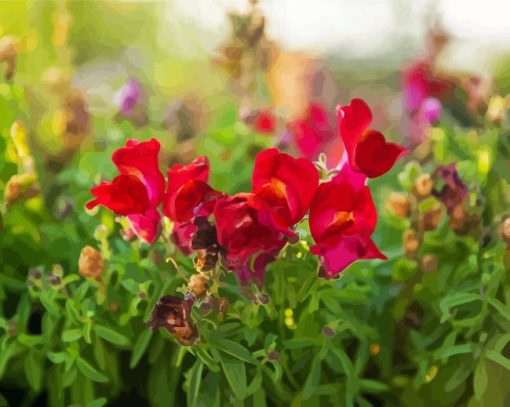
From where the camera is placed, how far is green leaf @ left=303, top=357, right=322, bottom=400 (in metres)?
0.95

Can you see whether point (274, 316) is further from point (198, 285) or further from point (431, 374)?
point (431, 374)

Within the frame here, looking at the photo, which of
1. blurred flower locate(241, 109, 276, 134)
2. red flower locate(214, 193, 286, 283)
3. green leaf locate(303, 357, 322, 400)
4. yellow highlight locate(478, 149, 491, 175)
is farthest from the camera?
blurred flower locate(241, 109, 276, 134)

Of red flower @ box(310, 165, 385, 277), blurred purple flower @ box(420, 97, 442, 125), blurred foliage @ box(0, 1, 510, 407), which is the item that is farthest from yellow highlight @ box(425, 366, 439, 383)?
blurred purple flower @ box(420, 97, 442, 125)

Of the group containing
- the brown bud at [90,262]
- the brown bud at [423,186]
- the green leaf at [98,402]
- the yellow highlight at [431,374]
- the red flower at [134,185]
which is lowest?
the green leaf at [98,402]

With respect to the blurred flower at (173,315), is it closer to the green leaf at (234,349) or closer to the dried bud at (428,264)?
the green leaf at (234,349)

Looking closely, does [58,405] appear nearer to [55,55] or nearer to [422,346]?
[422,346]

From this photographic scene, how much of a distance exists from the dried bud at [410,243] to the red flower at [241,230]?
0.77ft

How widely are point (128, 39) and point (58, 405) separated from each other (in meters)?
1.61

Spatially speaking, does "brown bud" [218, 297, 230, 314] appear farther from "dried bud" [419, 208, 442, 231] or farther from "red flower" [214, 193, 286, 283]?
"dried bud" [419, 208, 442, 231]

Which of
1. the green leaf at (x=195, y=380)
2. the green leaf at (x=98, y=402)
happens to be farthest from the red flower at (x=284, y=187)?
the green leaf at (x=98, y=402)

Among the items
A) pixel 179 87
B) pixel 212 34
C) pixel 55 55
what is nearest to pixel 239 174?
pixel 55 55

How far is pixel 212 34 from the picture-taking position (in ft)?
6.17

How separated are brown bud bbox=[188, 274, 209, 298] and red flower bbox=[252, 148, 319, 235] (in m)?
0.10

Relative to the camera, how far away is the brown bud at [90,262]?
3.20ft
